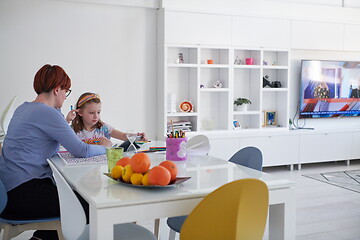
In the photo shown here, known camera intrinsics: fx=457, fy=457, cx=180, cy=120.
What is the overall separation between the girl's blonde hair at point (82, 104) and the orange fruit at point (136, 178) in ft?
4.76

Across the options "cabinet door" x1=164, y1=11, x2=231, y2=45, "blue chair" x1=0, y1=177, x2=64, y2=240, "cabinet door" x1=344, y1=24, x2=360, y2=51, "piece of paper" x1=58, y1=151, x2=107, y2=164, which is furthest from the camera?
"cabinet door" x1=344, y1=24, x2=360, y2=51

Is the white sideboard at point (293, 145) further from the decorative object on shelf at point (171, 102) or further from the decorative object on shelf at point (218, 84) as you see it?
the decorative object on shelf at point (218, 84)

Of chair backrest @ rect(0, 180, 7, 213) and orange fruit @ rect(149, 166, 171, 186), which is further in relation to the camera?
chair backrest @ rect(0, 180, 7, 213)

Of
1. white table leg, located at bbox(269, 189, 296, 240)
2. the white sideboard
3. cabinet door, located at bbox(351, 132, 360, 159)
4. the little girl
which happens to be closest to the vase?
the white sideboard

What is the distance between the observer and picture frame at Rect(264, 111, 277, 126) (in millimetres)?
6777

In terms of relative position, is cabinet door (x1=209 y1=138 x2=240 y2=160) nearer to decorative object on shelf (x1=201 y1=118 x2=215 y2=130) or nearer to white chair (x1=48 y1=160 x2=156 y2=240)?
decorative object on shelf (x1=201 y1=118 x2=215 y2=130)

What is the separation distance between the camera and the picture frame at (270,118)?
267 inches

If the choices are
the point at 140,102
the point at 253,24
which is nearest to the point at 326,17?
the point at 253,24

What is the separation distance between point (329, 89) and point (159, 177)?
559 cm

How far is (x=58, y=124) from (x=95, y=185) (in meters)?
0.65

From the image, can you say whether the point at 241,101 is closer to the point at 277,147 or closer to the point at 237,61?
the point at 237,61

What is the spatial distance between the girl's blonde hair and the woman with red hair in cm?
61

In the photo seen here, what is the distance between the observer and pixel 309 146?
262 inches

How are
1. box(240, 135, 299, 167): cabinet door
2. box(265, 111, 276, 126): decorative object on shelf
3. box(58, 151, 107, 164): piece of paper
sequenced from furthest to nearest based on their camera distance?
box(265, 111, 276, 126): decorative object on shelf, box(240, 135, 299, 167): cabinet door, box(58, 151, 107, 164): piece of paper
